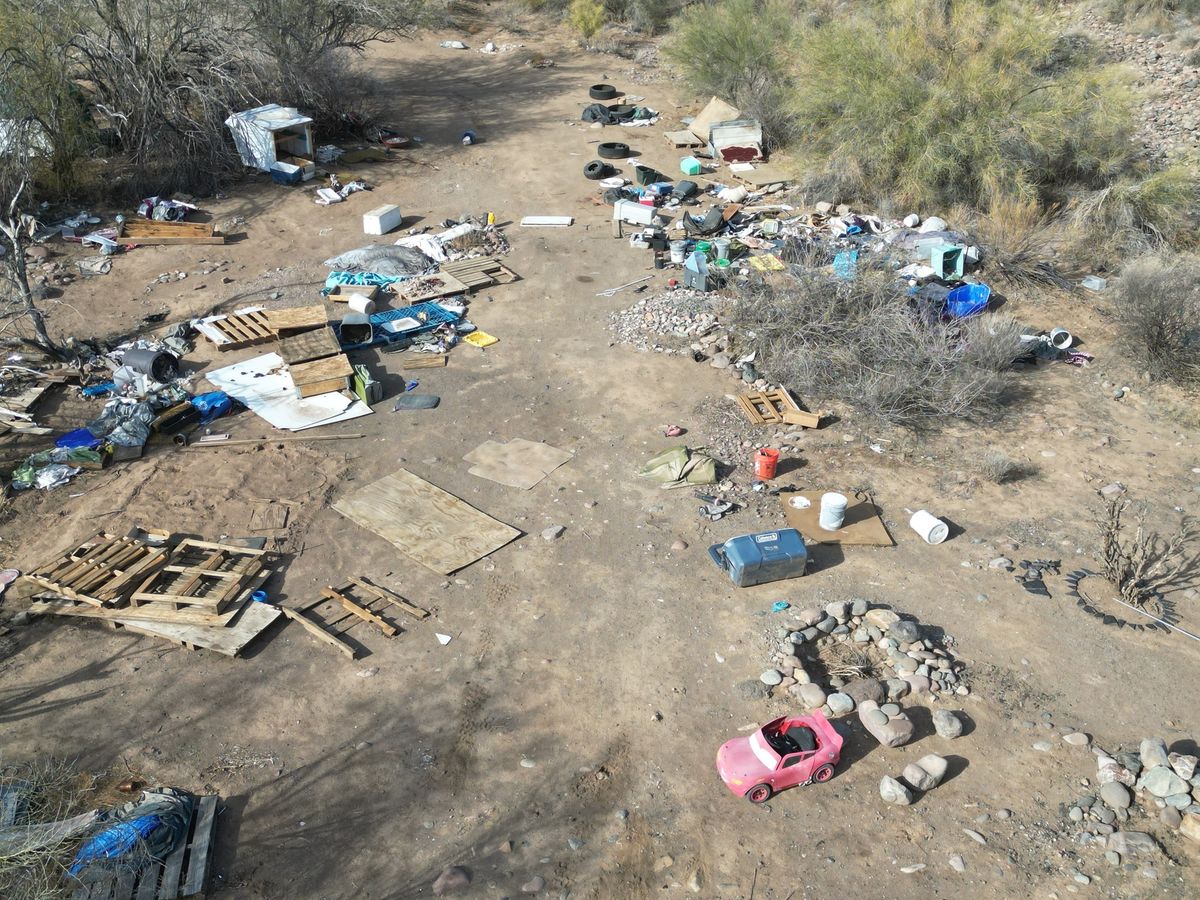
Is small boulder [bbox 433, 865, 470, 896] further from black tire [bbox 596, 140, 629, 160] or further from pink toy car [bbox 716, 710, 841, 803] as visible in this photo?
black tire [bbox 596, 140, 629, 160]

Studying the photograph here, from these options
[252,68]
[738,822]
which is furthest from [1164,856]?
[252,68]

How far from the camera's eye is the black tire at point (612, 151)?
15.6m

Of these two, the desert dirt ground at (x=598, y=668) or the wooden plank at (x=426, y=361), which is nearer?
the desert dirt ground at (x=598, y=668)

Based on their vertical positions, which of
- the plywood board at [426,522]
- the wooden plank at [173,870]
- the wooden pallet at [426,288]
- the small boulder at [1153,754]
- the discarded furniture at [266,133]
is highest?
the discarded furniture at [266,133]

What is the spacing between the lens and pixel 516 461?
852cm

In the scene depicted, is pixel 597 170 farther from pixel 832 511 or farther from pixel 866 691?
pixel 866 691

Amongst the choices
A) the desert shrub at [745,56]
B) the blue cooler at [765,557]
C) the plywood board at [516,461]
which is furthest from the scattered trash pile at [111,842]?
the desert shrub at [745,56]

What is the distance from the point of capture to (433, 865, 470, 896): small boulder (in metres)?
4.93

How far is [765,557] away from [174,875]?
456cm

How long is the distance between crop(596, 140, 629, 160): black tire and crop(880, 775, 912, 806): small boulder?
41.9ft

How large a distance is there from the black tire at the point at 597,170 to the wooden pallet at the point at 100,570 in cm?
1023

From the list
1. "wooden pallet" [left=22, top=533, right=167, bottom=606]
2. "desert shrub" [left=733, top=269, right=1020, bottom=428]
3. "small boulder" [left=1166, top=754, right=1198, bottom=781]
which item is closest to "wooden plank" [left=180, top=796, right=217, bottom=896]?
"wooden pallet" [left=22, top=533, right=167, bottom=606]

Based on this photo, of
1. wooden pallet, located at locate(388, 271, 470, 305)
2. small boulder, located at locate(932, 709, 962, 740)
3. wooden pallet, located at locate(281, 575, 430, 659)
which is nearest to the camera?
small boulder, located at locate(932, 709, 962, 740)

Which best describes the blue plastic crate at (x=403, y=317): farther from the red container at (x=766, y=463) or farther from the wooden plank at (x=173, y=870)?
the wooden plank at (x=173, y=870)
